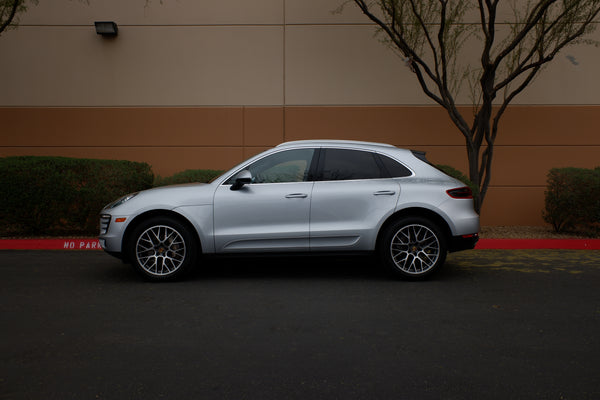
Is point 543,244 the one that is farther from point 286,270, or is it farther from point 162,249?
point 162,249

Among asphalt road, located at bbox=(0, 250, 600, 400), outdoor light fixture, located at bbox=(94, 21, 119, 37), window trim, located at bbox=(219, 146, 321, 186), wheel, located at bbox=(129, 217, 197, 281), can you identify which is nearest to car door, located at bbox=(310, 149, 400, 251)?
window trim, located at bbox=(219, 146, 321, 186)

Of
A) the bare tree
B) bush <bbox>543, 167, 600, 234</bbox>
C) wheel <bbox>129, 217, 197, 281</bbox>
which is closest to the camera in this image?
wheel <bbox>129, 217, 197, 281</bbox>

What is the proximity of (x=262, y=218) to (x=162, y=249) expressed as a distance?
4.24ft

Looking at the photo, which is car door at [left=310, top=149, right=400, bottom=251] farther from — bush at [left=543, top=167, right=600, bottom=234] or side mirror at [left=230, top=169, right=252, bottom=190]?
bush at [left=543, top=167, right=600, bottom=234]

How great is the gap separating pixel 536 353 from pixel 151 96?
1040 cm

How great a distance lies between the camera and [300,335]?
14.2 feet

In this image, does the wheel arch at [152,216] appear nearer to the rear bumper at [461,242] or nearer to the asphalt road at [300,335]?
the asphalt road at [300,335]

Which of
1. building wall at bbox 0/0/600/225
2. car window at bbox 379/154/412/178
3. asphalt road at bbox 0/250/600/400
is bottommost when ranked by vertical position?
asphalt road at bbox 0/250/600/400

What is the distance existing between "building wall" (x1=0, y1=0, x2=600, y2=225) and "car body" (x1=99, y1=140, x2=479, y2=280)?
5.70 metres

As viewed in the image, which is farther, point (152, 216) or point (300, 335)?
point (152, 216)

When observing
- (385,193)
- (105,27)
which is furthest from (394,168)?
(105,27)

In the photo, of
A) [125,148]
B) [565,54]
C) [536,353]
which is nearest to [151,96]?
[125,148]

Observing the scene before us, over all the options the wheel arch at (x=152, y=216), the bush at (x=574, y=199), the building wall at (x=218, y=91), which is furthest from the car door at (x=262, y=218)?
the bush at (x=574, y=199)

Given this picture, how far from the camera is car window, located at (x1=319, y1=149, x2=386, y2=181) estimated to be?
658 centimetres
